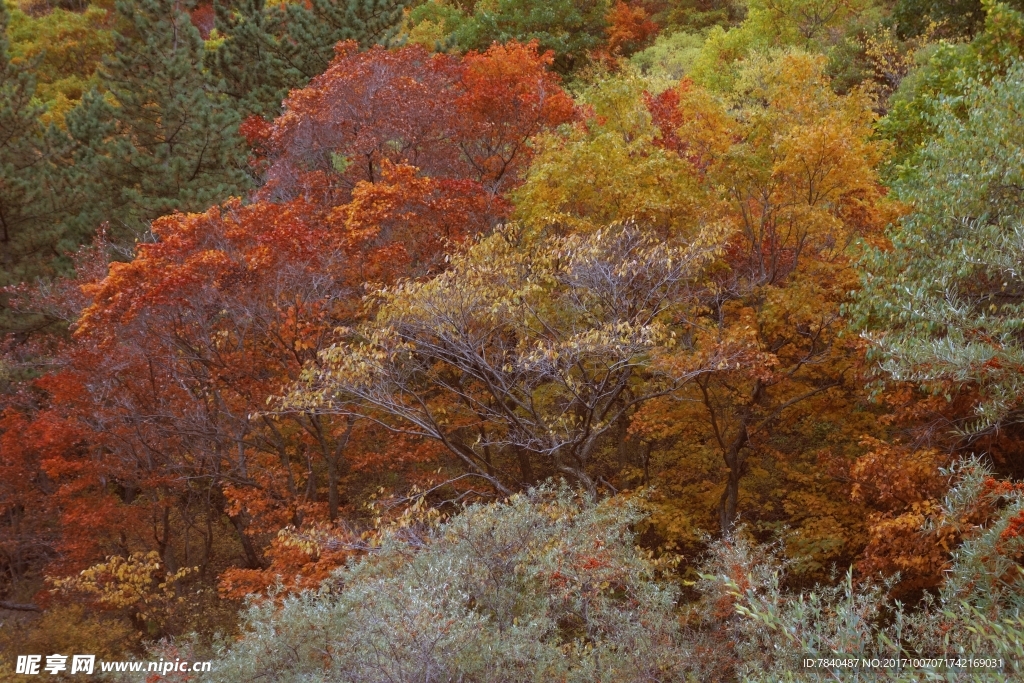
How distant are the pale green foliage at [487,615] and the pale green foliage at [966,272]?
473 cm

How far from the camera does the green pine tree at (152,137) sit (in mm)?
22922

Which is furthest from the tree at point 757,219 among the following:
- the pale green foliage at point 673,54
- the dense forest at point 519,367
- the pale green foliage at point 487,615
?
the pale green foliage at point 673,54

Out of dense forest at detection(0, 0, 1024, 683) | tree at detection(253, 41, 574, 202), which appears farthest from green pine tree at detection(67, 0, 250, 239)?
A: tree at detection(253, 41, 574, 202)

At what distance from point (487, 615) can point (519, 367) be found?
455cm

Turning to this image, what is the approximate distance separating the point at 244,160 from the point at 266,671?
1922 centimetres

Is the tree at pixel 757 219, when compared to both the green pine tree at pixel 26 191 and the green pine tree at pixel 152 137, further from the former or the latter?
the green pine tree at pixel 26 191

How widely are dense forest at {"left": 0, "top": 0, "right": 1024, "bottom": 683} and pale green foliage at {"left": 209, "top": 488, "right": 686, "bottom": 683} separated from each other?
6cm

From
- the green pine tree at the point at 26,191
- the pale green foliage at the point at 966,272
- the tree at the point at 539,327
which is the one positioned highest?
the pale green foliage at the point at 966,272

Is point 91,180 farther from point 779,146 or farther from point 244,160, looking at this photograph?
point 779,146

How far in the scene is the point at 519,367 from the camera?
1270 cm

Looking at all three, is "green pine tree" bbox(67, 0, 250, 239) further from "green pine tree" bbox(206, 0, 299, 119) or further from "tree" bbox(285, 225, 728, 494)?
"tree" bbox(285, 225, 728, 494)

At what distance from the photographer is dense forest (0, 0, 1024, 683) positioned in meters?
9.52

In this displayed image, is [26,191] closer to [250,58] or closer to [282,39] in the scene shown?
[250,58]

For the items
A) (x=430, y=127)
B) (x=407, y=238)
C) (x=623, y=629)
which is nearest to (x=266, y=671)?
(x=623, y=629)
